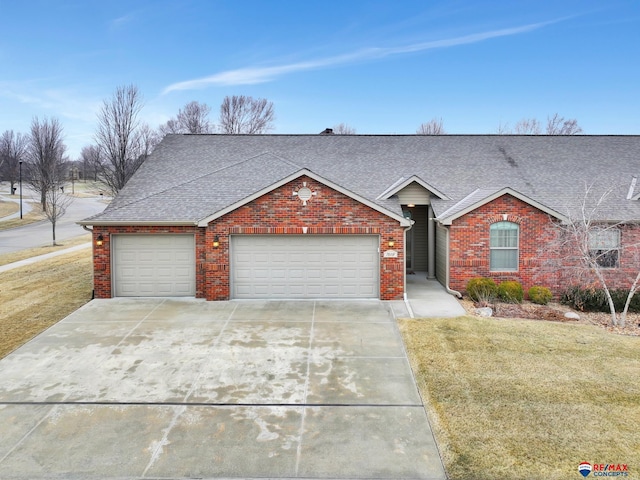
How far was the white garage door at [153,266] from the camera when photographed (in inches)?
567

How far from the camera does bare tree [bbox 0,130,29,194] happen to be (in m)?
71.1

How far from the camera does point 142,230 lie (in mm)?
14180

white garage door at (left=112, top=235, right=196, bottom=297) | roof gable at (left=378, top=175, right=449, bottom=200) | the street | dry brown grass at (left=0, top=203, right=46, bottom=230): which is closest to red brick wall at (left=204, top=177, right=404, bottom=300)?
white garage door at (left=112, top=235, right=196, bottom=297)

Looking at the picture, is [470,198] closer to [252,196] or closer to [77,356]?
[252,196]

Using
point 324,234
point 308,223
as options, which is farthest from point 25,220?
point 324,234

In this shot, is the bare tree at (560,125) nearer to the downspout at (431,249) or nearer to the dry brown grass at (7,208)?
the downspout at (431,249)

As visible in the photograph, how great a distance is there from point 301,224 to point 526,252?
757cm

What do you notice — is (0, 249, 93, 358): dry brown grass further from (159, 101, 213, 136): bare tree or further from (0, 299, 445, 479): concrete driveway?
(159, 101, 213, 136): bare tree

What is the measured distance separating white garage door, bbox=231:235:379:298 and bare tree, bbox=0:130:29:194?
231ft

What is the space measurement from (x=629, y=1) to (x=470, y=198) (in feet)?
63.7

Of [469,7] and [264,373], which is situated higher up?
[469,7]

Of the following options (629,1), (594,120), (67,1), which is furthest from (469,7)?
(594,120)

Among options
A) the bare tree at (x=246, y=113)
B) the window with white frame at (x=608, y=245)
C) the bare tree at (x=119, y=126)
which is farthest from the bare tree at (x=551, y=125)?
the bare tree at (x=119, y=126)

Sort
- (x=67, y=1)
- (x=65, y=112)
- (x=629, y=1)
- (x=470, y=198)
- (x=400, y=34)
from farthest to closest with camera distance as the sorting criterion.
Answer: (x=65, y=112)
(x=400, y=34)
(x=629, y=1)
(x=67, y=1)
(x=470, y=198)
